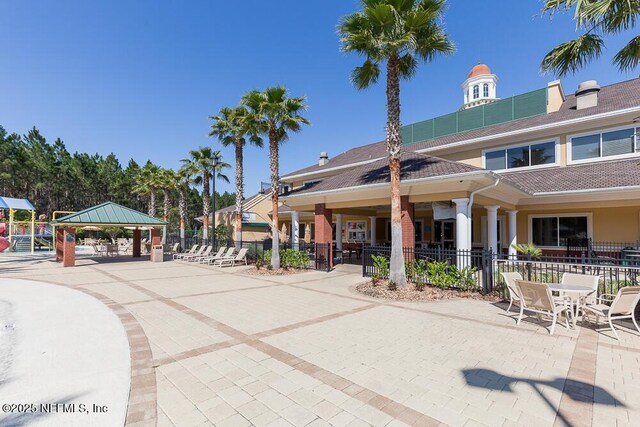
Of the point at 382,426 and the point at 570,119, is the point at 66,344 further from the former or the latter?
the point at 570,119

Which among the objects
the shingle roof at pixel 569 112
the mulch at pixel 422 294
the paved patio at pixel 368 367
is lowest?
the mulch at pixel 422 294

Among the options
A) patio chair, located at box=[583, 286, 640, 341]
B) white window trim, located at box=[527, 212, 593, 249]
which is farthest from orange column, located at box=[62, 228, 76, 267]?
white window trim, located at box=[527, 212, 593, 249]

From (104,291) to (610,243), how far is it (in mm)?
21516

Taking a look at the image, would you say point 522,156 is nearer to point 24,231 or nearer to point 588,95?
point 588,95

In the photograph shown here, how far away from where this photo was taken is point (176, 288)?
11.3 meters

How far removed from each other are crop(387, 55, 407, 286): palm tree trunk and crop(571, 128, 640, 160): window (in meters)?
12.0

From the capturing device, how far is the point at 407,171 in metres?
13.4

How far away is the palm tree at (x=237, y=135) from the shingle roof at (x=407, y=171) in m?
5.56

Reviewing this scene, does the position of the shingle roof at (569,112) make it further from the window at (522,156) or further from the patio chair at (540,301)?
the patio chair at (540,301)

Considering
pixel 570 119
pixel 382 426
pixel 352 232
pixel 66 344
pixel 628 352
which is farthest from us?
pixel 352 232

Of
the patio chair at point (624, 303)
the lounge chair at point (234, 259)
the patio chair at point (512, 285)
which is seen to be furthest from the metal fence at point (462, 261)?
the lounge chair at point (234, 259)

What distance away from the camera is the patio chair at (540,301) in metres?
6.34

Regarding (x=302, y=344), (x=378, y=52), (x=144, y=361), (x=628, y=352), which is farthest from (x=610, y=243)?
(x=144, y=361)

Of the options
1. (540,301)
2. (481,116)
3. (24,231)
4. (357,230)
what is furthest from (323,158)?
(24,231)
